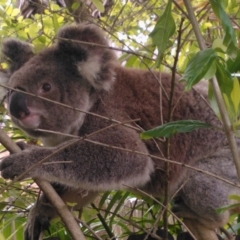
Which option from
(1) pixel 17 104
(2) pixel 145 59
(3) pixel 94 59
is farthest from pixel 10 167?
(2) pixel 145 59

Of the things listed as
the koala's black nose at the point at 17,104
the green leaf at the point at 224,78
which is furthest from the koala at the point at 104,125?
the green leaf at the point at 224,78

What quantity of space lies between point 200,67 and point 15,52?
1828 mm

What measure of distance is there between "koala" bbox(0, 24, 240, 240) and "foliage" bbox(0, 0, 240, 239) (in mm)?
100

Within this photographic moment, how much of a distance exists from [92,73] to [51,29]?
1.41 ft

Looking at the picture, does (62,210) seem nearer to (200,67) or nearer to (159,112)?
(200,67)

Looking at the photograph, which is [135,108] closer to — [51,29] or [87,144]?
[87,144]

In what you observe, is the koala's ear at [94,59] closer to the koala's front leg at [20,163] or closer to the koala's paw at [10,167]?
the koala's front leg at [20,163]

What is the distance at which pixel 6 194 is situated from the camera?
1941 millimetres

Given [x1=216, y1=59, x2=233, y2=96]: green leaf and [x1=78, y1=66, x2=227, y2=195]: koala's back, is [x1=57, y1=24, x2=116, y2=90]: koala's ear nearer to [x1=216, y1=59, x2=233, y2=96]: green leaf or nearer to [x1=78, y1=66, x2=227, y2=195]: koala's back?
[x1=78, y1=66, x2=227, y2=195]: koala's back

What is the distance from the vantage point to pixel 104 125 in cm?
242

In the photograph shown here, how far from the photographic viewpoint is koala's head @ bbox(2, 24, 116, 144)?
2.38m

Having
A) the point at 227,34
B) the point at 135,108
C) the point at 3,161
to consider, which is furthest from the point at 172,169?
the point at 227,34

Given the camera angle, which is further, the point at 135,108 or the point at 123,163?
the point at 135,108

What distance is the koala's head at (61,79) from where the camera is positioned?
2379mm
